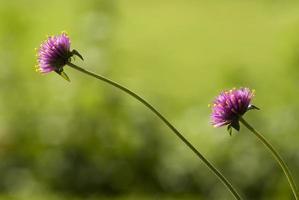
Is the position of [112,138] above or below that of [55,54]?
above

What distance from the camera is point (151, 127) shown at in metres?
5.04

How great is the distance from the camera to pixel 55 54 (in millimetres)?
1866

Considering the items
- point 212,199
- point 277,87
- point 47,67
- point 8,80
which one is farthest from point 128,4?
point 47,67

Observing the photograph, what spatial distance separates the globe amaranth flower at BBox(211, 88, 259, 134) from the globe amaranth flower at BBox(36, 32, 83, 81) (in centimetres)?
31

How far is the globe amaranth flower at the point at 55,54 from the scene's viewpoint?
186 centimetres

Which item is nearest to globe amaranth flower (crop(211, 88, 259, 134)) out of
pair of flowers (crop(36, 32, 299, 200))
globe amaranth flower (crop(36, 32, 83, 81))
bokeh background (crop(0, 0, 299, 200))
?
pair of flowers (crop(36, 32, 299, 200))

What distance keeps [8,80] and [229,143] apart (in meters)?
1.43

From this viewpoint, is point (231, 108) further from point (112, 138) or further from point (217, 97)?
point (112, 138)

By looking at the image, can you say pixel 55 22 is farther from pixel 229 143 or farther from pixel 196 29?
pixel 229 143

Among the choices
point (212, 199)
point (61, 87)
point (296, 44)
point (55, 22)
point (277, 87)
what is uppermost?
point (55, 22)

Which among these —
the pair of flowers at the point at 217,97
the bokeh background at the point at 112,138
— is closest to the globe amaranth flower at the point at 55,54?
the pair of flowers at the point at 217,97

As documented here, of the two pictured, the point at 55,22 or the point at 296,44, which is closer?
the point at 296,44

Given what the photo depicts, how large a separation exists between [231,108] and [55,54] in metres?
0.38

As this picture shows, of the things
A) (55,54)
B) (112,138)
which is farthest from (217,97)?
(112,138)
